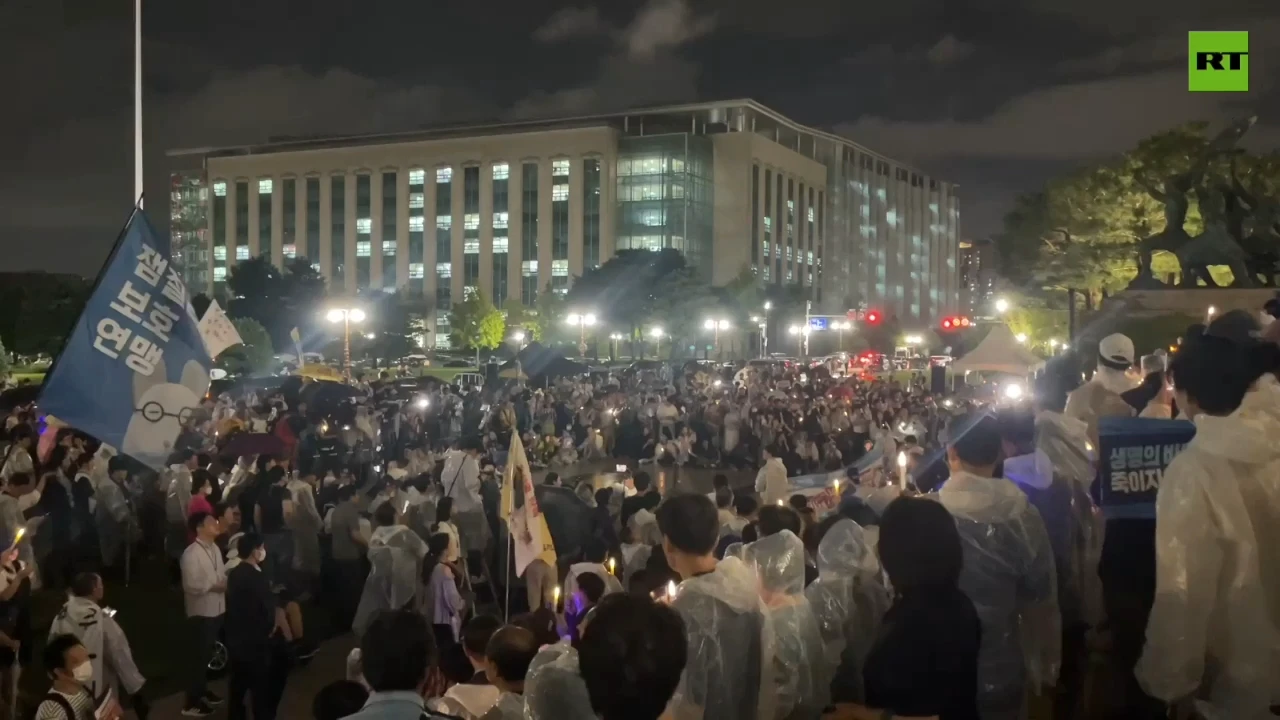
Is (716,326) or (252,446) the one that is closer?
(252,446)

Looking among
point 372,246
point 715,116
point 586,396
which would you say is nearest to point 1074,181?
point 586,396

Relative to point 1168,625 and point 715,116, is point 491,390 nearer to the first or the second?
point 1168,625

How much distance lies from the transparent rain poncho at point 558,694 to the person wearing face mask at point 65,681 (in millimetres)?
2931

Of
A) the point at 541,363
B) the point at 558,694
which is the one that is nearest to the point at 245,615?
the point at 558,694

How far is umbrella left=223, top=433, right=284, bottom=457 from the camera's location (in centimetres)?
1180

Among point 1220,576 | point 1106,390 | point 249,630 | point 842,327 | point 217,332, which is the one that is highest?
point 842,327

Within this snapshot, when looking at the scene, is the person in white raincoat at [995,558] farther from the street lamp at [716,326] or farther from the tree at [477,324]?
the tree at [477,324]

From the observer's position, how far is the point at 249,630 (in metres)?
6.32

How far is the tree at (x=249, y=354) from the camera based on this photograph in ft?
135

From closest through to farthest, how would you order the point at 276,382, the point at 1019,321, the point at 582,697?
1. the point at 582,697
2. the point at 276,382
3. the point at 1019,321

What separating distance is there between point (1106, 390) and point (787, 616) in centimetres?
322

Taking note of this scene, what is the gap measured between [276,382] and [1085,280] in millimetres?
29422

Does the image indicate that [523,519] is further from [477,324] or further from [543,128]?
[543,128]

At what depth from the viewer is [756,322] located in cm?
7856
